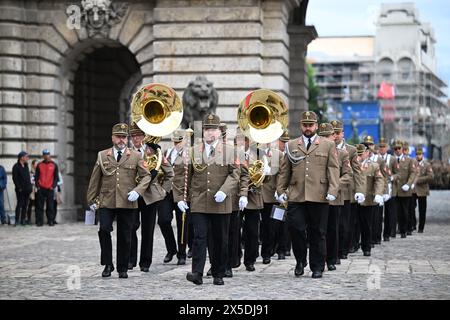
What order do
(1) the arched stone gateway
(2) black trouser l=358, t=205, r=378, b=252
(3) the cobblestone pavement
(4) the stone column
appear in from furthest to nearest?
(4) the stone column, (1) the arched stone gateway, (2) black trouser l=358, t=205, r=378, b=252, (3) the cobblestone pavement

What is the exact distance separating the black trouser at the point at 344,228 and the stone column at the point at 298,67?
16059 millimetres

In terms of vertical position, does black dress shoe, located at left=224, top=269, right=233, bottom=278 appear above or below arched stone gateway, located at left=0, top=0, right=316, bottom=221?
below

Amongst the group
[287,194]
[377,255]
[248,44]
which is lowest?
[377,255]

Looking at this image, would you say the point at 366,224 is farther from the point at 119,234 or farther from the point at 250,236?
the point at 119,234

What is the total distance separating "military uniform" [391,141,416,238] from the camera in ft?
78.5

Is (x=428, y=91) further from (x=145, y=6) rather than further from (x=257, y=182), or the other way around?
(x=257, y=182)

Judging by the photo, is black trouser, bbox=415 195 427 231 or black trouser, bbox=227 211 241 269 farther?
black trouser, bbox=415 195 427 231

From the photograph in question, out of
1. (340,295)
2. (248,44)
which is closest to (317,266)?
(340,295)

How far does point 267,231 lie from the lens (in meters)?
17.0

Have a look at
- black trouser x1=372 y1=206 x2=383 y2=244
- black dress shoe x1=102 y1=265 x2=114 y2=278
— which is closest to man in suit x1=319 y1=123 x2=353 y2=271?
black dress shoe x1=102 y1=265 x2=114 y2=278

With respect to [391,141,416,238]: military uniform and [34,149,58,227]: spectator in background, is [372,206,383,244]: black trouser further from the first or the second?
[34,149,58,227]: spectator in background

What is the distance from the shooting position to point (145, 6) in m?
28.2

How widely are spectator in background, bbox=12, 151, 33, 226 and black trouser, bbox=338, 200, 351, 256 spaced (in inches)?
444
